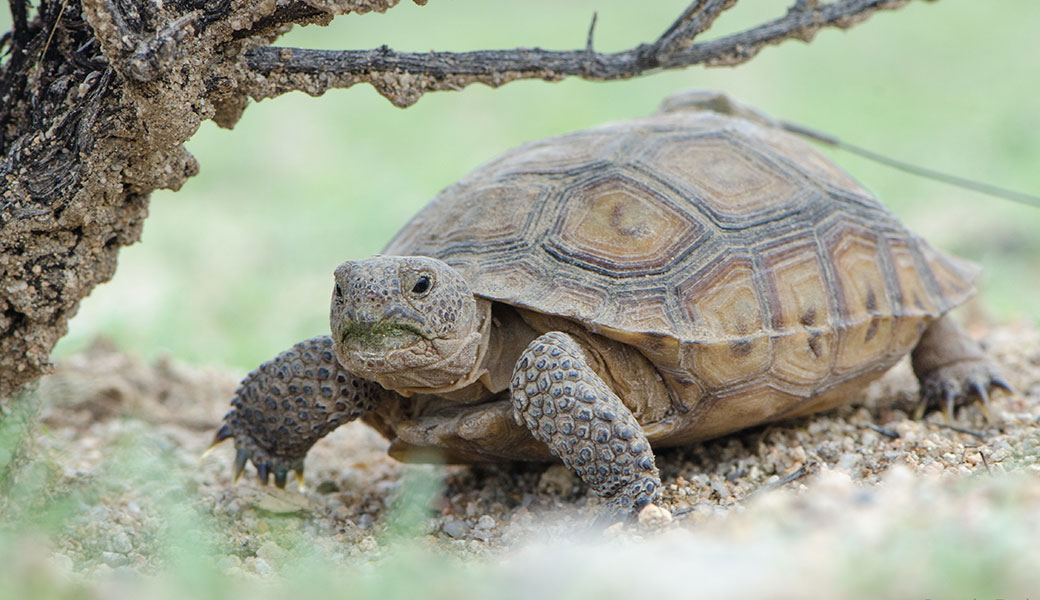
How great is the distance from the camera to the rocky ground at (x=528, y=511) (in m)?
1.65

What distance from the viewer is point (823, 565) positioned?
5.23ft

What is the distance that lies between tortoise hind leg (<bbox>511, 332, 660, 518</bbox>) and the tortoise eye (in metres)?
0.40

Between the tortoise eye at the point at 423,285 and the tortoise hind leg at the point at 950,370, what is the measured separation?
2.46m

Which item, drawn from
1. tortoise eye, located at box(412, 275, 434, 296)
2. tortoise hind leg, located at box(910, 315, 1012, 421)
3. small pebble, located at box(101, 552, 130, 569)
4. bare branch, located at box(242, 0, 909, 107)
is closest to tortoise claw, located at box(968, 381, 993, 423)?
tortoise hind leg, located at box(910, 315, 1012, 421)

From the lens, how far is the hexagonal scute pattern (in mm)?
3281

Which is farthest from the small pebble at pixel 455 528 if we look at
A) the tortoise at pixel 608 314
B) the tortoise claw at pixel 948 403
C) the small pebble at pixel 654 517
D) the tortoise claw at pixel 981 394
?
the tortoise claw at pixel 981 394

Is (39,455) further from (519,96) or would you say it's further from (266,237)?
(519,96)

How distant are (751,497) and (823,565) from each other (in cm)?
134

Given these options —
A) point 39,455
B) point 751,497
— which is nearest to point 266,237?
point 39,455

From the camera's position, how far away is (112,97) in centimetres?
291

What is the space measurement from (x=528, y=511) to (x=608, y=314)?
0.82m

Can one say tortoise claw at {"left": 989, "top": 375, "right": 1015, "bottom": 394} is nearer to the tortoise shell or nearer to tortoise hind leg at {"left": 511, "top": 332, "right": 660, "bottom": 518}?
the tortoise shell

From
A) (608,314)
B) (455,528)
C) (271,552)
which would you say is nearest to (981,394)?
(608,314)

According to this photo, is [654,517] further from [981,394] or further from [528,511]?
[981,394]
